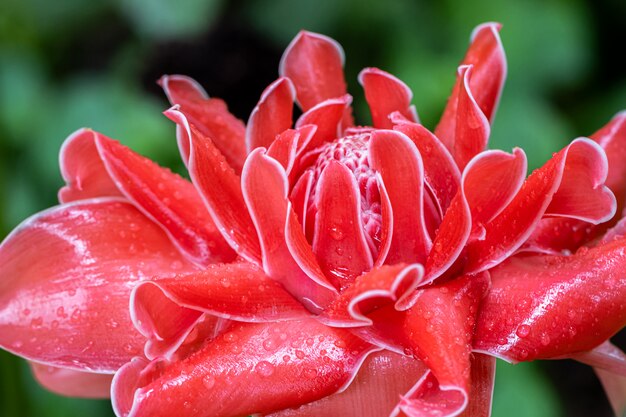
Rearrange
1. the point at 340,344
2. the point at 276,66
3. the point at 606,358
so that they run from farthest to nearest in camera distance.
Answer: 1. the point at 276,66
2. the point at 606,358
3. the point at 340,344

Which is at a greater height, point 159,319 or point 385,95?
point 385,95

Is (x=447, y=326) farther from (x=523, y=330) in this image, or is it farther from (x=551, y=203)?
(x=551, y=203)

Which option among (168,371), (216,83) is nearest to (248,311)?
(168,371)

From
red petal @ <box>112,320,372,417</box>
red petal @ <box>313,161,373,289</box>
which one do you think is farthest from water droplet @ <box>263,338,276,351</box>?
red petal @ <box>313,161,373,289</box>

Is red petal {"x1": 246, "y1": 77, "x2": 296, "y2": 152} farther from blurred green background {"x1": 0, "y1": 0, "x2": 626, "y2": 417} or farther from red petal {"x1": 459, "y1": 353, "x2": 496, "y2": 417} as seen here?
blurred green background {"x1": 0, "y1": 0, "x2": 626, "y2": 417}

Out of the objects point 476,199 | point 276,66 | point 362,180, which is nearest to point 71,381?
point 362,180

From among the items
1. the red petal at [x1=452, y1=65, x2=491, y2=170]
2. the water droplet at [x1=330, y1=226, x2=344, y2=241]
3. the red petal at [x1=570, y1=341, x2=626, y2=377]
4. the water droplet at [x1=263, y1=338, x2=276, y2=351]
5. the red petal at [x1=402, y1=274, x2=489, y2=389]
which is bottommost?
the red petal at [x1=570, y1=341, x2=626, y2=377]

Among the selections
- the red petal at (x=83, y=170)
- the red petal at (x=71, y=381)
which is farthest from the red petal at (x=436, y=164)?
the red petal at (x=71, y=381)

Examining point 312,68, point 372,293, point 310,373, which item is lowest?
point 310,373
